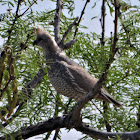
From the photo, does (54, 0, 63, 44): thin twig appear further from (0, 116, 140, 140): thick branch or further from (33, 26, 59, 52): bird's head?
(0, 116, 140, 140): thick branch

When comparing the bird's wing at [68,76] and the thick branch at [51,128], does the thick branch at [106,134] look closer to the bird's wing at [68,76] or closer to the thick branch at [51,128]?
the thick branch at [51,128]

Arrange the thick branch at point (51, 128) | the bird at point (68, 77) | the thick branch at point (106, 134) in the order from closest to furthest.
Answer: the thick branch at point (106, 134)
the thick branch at point (51, 128)
the bird at point (68, 77)

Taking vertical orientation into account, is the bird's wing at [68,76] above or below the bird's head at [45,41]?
below

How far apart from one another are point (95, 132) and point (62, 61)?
3.52 feet

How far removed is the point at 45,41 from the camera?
3037 mm

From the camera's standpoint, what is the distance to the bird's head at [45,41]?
2.90 metres

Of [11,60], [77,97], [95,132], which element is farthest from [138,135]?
[77,97]

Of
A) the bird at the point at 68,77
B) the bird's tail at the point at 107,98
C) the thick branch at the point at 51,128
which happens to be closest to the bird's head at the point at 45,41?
the bird at the point at 68,77

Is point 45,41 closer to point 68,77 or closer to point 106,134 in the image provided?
point 68,77

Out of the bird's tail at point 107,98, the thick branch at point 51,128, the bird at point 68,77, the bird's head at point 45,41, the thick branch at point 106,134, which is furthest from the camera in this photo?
the bird's head at point 45,41

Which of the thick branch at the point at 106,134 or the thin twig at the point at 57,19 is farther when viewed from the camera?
the thin twig at the point at 57,19

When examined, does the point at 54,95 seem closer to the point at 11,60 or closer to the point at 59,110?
the point at 59,110

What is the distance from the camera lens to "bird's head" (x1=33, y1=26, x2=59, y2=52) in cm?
290

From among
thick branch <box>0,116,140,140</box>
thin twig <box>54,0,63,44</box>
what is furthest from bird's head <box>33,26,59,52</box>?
thick branch <box>0,116,140,140</box>
